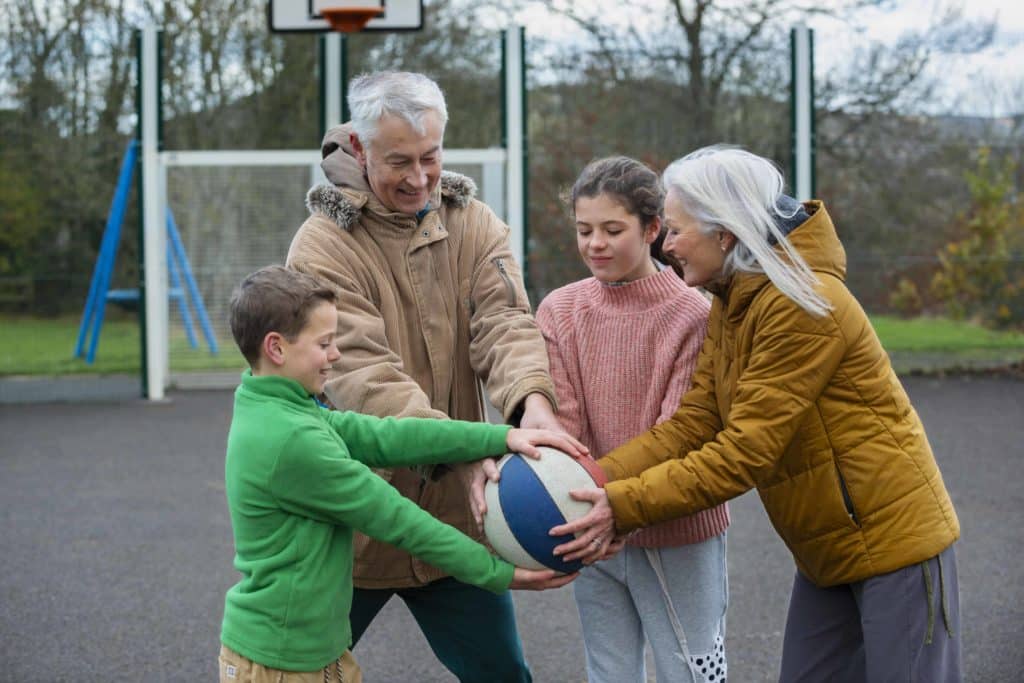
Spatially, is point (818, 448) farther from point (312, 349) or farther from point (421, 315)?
point (312, 349)

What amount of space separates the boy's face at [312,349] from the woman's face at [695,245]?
0.88m

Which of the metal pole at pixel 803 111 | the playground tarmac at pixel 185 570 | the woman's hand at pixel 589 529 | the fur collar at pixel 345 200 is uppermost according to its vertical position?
the metal pole at pixel 803 111

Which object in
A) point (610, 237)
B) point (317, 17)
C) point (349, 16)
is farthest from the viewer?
point (317, 17)

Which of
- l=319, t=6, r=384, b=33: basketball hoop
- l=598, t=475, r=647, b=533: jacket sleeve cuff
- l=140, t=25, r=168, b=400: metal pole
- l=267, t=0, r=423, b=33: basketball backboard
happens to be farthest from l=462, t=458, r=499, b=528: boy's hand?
l=140, t=25, r=168, b=400: metal pole

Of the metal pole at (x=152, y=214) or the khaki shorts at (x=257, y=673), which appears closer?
the khaki shorts at (x=257, y=673)

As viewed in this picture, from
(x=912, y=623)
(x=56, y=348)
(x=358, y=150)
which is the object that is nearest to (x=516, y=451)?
(x=358, y=150)

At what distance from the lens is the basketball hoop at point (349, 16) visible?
38.5 ft

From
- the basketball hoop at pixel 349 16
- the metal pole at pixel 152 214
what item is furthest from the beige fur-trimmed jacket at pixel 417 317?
the metal pole at pixel 152 214

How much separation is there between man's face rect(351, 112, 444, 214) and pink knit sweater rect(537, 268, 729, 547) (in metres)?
0.58

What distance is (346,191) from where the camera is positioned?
3.42 m

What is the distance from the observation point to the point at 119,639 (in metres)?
5.43

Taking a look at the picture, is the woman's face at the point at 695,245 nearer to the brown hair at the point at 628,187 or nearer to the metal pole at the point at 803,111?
the brown hair at the point at 628,187

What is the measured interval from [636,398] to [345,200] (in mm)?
935

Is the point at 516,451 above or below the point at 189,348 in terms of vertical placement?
above
